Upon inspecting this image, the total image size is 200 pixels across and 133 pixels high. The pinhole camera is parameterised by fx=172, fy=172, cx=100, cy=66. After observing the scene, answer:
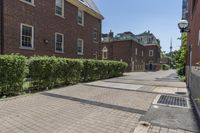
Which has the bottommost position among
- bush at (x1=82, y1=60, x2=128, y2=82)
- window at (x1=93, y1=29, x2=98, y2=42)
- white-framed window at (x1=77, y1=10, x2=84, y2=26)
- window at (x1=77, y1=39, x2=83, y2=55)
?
bush at (x1=82, y1=60, x2=128, y2=82)

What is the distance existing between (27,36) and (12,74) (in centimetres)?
638

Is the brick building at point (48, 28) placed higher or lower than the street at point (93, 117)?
higher

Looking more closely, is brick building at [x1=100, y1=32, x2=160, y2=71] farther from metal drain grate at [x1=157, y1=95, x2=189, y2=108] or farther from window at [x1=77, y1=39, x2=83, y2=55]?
metal drain grate at [x1=157, y1=95, x2=189, y2=108]

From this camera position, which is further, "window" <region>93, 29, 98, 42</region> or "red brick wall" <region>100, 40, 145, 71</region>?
"red brick wall" <region>100, 40, 145, 71</region>

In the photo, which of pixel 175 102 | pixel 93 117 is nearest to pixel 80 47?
pixel 175 102

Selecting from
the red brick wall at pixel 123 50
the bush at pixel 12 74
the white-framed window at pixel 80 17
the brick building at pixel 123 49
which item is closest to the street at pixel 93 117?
the bush at pixel 12 74

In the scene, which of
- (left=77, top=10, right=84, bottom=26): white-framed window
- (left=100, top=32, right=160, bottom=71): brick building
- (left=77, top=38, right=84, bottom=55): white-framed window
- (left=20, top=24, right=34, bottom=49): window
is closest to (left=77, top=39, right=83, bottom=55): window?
(left=77, top=38, right=84, bottom=55): white-framed window

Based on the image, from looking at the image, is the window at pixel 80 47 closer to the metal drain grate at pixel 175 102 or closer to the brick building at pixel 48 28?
the brick building at pixel 48 28

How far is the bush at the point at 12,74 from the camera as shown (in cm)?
699

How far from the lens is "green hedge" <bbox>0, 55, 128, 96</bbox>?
7156mm

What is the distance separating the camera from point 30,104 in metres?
6.05

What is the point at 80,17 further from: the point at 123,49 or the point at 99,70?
the point at 123,49

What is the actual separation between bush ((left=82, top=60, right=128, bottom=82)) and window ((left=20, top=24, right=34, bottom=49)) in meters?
A: 4.40

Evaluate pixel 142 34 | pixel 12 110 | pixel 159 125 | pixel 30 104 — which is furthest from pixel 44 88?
pixel 142 34
